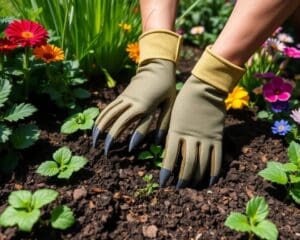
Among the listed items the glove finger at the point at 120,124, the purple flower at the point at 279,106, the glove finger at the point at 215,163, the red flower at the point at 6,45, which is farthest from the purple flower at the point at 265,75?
the red flower at the point at 6,45

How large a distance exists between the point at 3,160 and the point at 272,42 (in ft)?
3.92

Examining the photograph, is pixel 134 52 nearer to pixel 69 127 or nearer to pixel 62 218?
pixel 69 127

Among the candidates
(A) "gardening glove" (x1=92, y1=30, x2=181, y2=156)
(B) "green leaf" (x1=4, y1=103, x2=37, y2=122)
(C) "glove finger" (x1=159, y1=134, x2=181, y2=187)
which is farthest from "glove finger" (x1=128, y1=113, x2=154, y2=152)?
(B) "green leaf" (x1=4, y1=103, x2=37, y2=122)

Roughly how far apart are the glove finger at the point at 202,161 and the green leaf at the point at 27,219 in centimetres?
50

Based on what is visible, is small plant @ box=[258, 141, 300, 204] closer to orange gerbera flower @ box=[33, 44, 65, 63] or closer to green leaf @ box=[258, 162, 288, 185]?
green leaf @ box=[258, 162, 288, 185]

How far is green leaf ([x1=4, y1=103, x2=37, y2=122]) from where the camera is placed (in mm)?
1494

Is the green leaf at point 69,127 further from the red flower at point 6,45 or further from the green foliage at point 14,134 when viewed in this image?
the red flower at point 6,45

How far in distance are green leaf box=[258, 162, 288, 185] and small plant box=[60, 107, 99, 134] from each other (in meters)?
0.56

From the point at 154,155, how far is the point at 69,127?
295 mm

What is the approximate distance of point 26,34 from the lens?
1522mm

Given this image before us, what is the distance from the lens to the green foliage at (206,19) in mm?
2760

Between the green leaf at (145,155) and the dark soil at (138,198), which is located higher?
the green leaf at (145,155)

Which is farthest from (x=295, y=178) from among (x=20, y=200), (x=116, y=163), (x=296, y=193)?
(x=20, y=200)

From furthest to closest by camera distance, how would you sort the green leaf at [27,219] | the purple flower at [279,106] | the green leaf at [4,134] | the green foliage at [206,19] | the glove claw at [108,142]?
the green foliage at [206,19], the purple flower at [279,106], the glove claw at [108,142], the green leaf at [4,134], the green leaf at [27,219]
